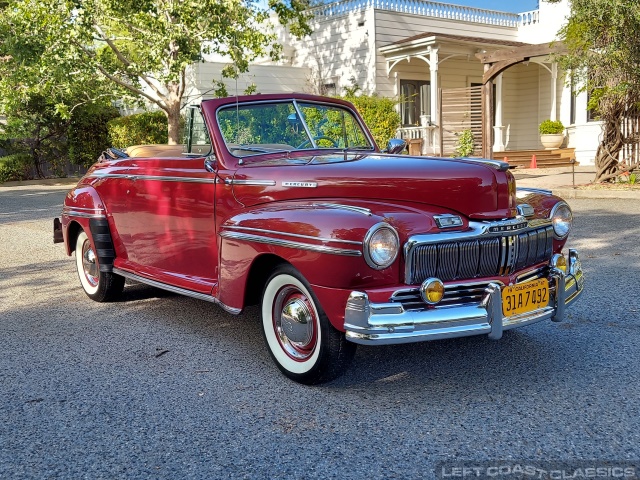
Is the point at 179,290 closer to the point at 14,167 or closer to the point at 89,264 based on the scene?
the point at 89,264

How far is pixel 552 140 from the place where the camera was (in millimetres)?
21438

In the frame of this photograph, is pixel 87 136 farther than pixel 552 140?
Yes

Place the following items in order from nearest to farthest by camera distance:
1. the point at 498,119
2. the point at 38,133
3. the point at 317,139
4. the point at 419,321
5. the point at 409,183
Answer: the point at 419,321, the point at 409,183, the point at 317,139, the point at 38,133, the point at 498,119

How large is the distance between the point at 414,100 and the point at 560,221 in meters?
19.2

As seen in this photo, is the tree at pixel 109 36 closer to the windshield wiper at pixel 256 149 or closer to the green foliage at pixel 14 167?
the green foliage at pixel 14 167

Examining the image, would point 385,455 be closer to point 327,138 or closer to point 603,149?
point 327,138

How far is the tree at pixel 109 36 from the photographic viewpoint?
46.8ft

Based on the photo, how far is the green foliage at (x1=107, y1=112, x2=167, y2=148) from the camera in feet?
69.4

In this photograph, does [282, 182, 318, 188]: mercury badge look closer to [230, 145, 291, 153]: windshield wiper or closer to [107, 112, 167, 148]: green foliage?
[230, 145, 291, 153]: windshield wiper

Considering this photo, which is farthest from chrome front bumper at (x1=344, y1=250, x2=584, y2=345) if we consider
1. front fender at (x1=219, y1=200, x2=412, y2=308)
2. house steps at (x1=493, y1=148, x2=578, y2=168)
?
house steps at (x1=493, y1=148, x2=578, y2=168)

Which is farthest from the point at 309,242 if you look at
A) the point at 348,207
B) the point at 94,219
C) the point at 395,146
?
the point at 94,219

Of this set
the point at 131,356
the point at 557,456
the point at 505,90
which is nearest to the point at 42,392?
the point at 131,356

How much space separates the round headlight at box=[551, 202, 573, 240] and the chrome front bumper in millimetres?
1014

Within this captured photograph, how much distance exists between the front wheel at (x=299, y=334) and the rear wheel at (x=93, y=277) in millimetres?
2316
